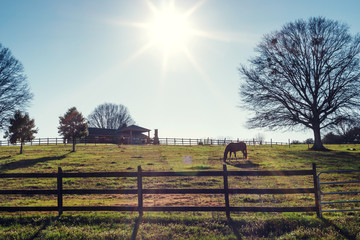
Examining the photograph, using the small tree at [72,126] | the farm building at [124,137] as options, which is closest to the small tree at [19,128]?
the small tree at [72,126]

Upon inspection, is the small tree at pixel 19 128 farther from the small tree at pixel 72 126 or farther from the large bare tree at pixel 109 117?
the large bare tree at pixel 109 117

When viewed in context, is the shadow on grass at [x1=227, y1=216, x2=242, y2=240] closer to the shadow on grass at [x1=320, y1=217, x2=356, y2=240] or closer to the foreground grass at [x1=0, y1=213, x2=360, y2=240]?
the foreground grass at [x1=0, y1=213, x2=360, y2=240]

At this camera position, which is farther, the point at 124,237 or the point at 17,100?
the point at 17,100

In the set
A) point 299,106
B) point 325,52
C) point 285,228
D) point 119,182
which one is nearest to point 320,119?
point 299,106

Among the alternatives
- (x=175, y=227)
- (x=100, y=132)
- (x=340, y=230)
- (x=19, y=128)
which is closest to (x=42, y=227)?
(x=175, y=227)

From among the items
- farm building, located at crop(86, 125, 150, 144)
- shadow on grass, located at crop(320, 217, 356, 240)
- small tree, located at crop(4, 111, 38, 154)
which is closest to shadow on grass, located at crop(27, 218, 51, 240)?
shadow on grass, located at crop(320, 217, 356, 240)

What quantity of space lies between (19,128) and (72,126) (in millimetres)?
6208

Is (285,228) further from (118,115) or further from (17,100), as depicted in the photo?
(118,115)

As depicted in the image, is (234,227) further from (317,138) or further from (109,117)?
(109,117)

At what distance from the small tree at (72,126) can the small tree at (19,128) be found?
387 cm

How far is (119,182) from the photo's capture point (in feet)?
50.6

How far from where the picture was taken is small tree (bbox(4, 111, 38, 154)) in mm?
32750

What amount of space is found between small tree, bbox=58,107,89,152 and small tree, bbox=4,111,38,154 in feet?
12.7

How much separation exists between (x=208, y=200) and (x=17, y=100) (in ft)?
101
